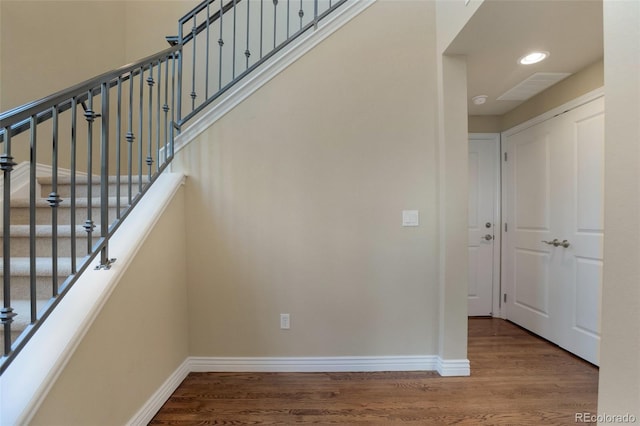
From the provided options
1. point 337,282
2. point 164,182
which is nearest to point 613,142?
point 337,282

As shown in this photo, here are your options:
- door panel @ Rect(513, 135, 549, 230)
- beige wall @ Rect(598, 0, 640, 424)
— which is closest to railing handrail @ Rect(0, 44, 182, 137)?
beige wall @ Rect(598, 0, 640, 424)

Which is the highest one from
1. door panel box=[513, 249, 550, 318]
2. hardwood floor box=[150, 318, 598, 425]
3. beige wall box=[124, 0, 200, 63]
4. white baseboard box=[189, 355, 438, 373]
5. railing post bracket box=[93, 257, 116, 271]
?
beige wall box=[124, 0, 200, 63]

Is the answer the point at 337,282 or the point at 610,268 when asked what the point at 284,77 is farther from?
the point at 610,268

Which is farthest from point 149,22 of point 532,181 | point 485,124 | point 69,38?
point 532,181

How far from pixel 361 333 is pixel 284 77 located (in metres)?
1.99

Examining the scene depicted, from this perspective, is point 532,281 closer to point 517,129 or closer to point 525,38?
point 517,129

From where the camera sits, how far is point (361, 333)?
2.07 meters

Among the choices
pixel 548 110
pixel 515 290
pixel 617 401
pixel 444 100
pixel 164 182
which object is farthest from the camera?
pixel 515 290

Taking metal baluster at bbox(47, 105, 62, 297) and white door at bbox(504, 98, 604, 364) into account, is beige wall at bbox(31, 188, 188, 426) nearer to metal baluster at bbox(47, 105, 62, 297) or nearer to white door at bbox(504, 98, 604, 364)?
metal baluster at bbox(47, 105, 62, 297)

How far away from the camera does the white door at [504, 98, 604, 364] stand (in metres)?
2.18

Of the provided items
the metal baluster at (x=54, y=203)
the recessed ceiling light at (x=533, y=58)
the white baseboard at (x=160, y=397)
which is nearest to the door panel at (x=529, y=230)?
the recessed ceiling light at (x=533, y=58)

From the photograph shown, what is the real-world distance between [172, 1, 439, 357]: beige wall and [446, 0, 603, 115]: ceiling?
362 mm

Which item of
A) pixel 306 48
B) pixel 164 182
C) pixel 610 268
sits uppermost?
pixel 306 48

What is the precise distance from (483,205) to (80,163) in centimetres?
408
